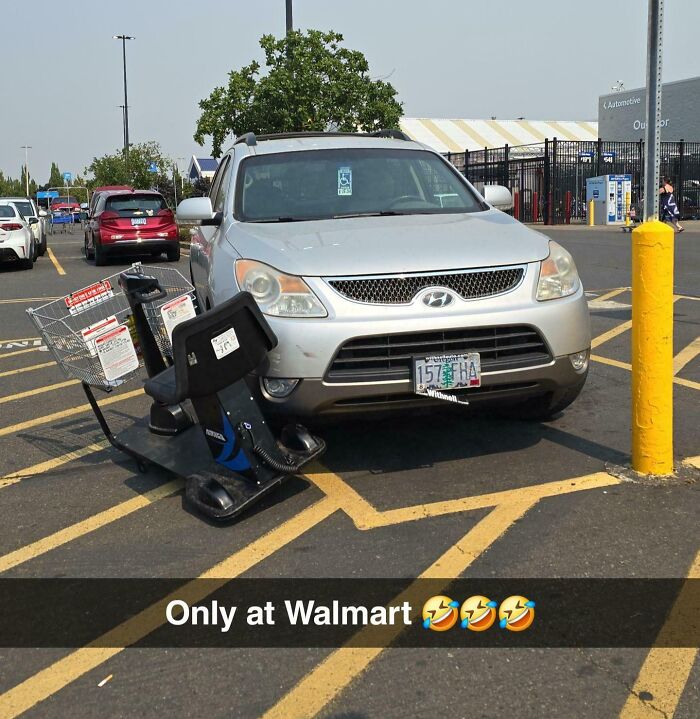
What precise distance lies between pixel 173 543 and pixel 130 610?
0.60 m

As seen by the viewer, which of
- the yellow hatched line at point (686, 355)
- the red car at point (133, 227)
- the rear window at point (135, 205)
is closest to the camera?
the yellow hatched line at point (686, 355)

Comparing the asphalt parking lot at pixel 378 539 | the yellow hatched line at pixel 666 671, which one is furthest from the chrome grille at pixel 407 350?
the yellow hatched line at pixel 666 671

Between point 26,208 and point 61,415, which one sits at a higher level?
point 26,208

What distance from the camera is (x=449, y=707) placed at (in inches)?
103

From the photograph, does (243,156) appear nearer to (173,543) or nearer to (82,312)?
(82,312)

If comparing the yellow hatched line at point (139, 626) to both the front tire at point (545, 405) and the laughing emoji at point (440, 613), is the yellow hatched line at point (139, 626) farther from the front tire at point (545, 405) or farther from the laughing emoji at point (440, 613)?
the front tire at point (545, 405)

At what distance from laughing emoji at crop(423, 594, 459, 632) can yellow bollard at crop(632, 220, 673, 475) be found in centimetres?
163

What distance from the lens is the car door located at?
17.6 feet

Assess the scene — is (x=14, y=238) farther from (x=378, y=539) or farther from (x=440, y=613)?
(x=440, y=613)

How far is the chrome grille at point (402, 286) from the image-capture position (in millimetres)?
4203

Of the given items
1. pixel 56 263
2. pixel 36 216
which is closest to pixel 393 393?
pixel 56 263

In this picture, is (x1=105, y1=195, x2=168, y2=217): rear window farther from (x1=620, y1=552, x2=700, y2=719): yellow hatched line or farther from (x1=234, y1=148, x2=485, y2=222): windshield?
(x1=620, y1=552, x2=700, y2=719): yellow hatched line

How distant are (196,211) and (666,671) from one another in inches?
159

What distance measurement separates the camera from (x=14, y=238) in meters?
18.7
